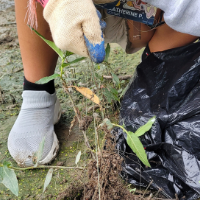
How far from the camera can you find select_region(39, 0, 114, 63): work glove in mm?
811

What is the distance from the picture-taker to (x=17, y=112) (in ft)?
5.36

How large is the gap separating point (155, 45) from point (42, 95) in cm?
78

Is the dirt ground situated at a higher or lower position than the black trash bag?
lower

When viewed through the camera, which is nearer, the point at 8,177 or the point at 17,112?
the point at 8,177

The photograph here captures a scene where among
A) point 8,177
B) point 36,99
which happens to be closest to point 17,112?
point 36,99

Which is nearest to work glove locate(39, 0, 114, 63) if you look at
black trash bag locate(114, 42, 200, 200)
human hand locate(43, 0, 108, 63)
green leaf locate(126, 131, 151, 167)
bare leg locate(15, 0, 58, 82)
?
human hand locate(43, 0, 108, 63)

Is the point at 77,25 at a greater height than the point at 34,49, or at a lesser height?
greater

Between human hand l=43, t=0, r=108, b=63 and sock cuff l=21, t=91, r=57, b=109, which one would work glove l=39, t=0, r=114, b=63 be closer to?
human hand l=43, t=0, r=108, b=63

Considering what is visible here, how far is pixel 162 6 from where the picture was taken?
93 cm

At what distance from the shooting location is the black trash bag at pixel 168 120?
41.3 inches

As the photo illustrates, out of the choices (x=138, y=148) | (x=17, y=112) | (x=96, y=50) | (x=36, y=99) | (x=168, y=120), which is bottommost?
(x=17, y=112)

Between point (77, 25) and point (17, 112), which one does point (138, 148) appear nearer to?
point (77, 25)

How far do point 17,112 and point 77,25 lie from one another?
102 centimetres

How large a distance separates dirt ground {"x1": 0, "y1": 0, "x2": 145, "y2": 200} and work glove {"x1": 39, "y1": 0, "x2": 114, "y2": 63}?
1.40ft
